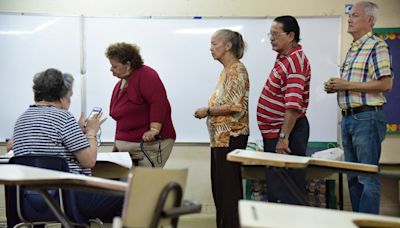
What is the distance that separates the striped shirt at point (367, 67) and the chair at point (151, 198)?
5.35 ft

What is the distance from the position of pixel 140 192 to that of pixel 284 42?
1.82m

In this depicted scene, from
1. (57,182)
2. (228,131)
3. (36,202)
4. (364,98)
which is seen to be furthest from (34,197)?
(364,98)

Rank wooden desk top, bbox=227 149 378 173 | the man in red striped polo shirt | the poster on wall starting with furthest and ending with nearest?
the poster on wall
the man in red striped polo shirt
wooden desk top, bbox=227 149 378 173

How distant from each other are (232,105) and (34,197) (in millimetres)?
1208

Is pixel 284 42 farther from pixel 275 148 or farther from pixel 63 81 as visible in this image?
pixel 63 81

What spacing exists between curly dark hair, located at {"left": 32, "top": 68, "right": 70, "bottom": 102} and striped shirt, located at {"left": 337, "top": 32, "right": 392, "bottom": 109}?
1.57m

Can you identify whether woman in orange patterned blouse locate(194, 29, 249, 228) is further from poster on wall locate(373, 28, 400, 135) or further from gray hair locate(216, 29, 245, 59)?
poster on wall locate(373, 28, 400, 135)

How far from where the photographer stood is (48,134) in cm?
255

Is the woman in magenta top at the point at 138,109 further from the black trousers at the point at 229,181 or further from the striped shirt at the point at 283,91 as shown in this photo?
the striped shirt at the point at 283,91

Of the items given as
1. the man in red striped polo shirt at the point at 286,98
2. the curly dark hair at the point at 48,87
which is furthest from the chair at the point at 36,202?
the man in red striped polo shirt at the point at 286,98

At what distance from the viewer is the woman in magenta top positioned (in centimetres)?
332

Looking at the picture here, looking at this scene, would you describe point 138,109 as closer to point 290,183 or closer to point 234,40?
point 234,40

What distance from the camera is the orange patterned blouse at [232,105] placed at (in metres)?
3.05

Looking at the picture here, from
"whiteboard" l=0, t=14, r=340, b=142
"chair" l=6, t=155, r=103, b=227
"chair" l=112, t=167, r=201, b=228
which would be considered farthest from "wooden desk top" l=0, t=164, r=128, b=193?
"whiteboard" l=0, t=14, r=340, b=142
